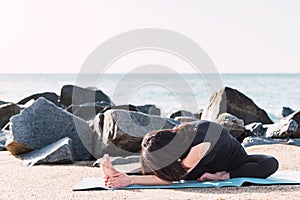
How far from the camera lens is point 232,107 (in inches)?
333

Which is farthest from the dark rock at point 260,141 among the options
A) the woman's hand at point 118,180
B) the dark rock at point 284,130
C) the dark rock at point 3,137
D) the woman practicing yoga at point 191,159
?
the dark rock at point 3,137

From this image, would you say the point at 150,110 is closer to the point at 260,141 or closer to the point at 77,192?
the point at 260,141

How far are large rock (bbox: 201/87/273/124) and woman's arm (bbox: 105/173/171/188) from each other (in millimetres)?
3794

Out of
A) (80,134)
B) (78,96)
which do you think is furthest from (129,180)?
(78,96)

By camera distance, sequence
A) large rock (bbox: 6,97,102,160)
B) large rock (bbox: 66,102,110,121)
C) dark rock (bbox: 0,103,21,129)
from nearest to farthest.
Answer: large rock (bbox: 6,97,102,160) < large rock (bbox: 66,102,110,121) < dark rock (bbox: 0,103,21,129)

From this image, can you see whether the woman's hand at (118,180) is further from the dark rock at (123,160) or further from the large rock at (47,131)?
the large rock at (47,131)

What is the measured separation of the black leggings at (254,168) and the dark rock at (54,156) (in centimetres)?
Result: 199

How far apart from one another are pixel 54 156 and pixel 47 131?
65cm

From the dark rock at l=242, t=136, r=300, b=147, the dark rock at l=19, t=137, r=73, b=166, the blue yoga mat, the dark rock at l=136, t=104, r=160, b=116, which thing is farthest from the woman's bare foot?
the dark rock at l=136, t=104, r=160, b=116

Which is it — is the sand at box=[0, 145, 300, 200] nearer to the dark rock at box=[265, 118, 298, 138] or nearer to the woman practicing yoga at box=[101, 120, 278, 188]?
the woman practicing yoga at box=[101, 120, 278, 188]

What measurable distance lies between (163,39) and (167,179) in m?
3.86

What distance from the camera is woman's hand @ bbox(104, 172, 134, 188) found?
4066mm

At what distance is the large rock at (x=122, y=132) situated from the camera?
5648 mm

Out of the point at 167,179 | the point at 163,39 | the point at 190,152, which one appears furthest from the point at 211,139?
the point at 163,39
